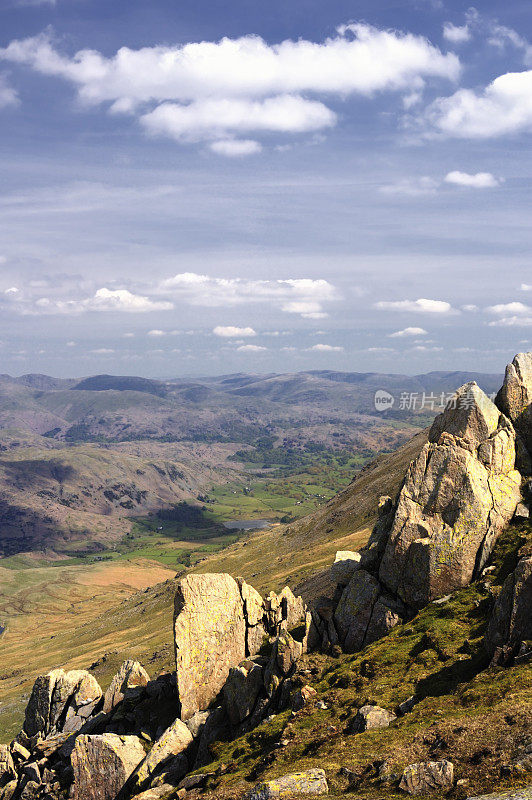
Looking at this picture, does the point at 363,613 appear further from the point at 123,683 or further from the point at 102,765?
the point at 123,683

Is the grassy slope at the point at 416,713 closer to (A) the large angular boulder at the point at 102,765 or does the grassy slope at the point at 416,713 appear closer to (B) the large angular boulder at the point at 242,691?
(B) the large angular boulder at the point at 242,691

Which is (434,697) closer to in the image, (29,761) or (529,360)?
(529,360)

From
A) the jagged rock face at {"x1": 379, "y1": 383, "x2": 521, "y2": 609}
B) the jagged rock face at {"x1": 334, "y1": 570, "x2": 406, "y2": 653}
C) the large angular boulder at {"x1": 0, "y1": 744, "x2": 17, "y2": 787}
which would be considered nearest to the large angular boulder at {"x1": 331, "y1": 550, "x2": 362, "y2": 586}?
the jagged rock face at {"x1": 334, "y1": 570, "x2": 406, "y2": 653}

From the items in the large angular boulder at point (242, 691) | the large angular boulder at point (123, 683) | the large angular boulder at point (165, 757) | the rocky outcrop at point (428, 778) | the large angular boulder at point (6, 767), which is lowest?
the large angular boulder at point (6, 767)

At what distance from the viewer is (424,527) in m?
49.8

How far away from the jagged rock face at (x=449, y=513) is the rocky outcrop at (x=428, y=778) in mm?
21931

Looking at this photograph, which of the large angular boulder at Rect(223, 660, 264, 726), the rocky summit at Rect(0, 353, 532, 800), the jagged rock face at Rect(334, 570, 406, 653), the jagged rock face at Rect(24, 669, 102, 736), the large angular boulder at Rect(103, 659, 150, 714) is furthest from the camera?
the jagged rock face at Rect(24, 669, 102, 736)

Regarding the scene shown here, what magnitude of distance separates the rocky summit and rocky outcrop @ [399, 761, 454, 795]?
8cm

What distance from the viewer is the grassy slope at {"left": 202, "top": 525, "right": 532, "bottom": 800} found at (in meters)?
27.4

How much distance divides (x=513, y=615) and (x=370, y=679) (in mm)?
13630

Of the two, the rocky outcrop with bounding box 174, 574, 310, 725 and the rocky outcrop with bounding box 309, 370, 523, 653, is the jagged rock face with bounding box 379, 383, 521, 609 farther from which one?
the rocky outcrop with bounding box 174, 574, 310, 725

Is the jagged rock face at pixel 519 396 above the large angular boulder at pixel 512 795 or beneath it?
above

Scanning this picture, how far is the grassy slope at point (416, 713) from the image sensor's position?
27391 millimetres

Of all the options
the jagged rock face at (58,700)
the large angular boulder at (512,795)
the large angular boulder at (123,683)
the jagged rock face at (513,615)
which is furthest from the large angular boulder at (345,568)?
the jagged rock face at (58,700)
